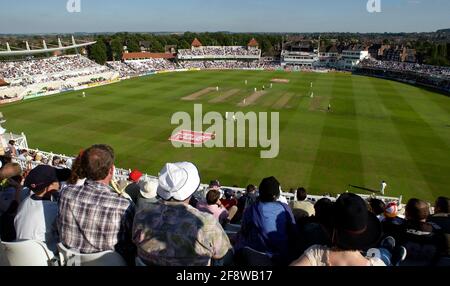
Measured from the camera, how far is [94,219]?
3.17 m

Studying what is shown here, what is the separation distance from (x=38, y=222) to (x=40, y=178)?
1.88 ft

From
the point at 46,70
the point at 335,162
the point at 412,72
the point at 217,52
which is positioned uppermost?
the point at 217,52

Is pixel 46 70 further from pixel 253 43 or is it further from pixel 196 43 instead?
pixel 253 43

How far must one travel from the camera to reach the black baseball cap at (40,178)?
12.3 ft

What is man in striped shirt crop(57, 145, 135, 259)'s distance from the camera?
317cm

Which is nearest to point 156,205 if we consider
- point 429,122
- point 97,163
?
point 97,163

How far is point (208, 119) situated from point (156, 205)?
2547 centimetres

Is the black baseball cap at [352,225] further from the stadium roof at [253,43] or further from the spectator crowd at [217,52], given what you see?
the stadium roof at [253,43]

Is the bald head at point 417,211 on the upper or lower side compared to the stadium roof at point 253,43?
lower

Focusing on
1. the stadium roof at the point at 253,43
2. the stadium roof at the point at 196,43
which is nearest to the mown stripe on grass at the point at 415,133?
the stadium roof at the point at 196,43

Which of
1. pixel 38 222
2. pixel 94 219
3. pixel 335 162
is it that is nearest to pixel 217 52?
pixel 335 162

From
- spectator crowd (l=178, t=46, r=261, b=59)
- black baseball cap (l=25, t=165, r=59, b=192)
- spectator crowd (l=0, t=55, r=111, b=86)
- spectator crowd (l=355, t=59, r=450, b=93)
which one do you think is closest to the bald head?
black baseball cap (l=25, t=165, r=59, b=192)

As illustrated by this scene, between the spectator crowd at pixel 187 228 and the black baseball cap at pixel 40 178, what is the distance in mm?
10
